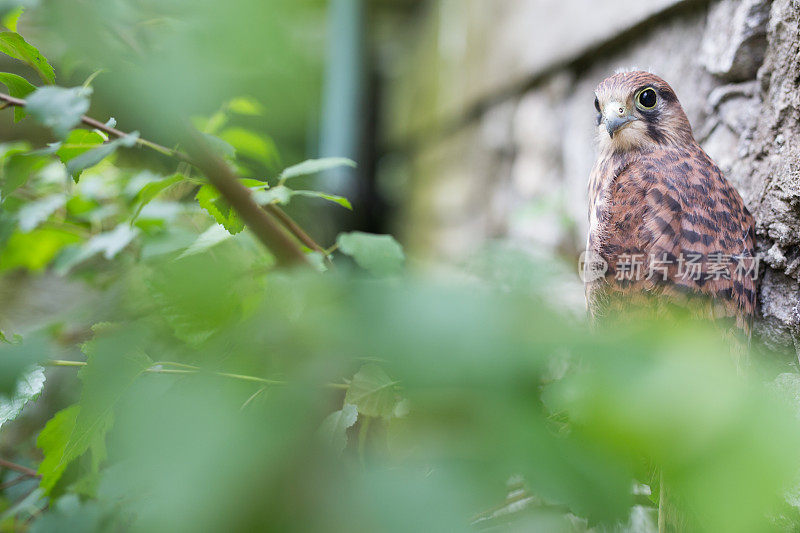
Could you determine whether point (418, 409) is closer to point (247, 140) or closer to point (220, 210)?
point (220, 210)

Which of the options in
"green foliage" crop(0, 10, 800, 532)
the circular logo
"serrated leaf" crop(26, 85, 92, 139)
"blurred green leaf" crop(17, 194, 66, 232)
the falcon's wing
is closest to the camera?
"green foliage" crop(0, 10, 800, 532)

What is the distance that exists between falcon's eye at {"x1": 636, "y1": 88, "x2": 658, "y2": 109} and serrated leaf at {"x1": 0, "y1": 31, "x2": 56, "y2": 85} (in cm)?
100

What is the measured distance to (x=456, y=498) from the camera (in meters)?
0.28

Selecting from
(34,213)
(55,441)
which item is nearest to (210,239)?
(55,441)

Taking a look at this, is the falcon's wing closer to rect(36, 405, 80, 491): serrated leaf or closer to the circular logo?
the circular logo

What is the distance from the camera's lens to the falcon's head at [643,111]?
1060 mm

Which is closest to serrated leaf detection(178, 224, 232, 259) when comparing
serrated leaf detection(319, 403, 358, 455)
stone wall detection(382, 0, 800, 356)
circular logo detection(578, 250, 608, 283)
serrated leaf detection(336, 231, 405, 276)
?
serrated leaf detection(336, 231, 405, 276)

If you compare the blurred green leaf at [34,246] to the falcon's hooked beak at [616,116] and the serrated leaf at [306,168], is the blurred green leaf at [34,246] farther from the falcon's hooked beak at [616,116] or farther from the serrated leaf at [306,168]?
the falcon's hooked beak at [616,116]

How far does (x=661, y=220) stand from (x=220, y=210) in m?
0.75

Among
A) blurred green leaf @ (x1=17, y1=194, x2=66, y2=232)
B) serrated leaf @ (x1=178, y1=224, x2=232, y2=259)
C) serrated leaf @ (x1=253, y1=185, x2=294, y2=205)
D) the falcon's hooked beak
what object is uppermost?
the falcon's hooked beak

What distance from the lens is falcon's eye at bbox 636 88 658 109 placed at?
3.48 feet

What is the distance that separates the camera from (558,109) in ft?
7.86

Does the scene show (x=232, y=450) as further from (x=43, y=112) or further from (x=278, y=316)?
(x=43, y=112)

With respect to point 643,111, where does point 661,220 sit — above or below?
below
